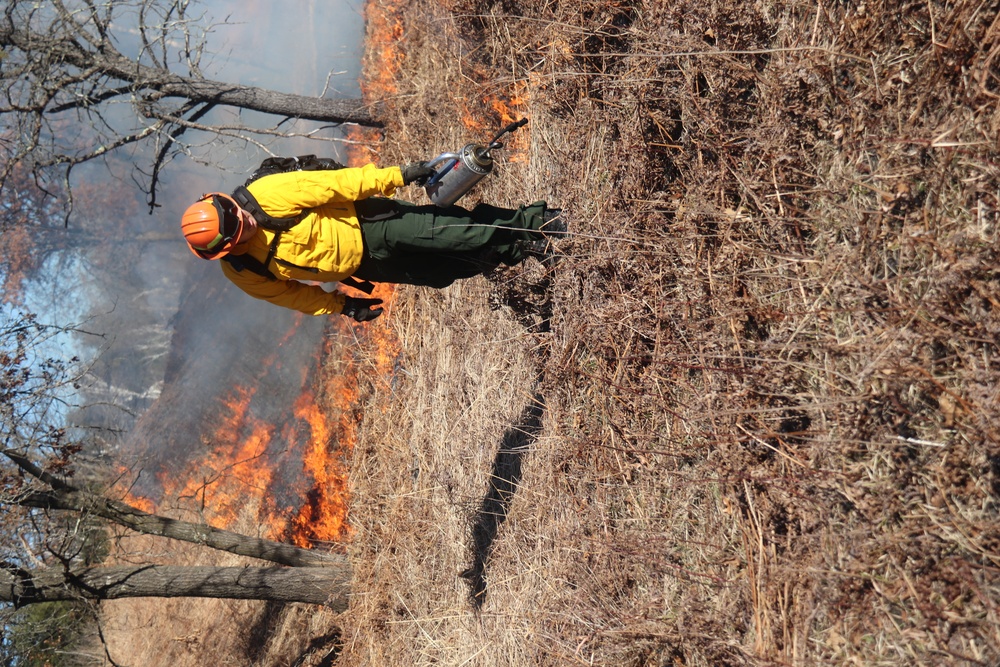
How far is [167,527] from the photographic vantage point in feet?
25.9

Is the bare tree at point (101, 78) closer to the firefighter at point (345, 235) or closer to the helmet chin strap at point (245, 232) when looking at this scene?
the firefighter at point (345, 235)

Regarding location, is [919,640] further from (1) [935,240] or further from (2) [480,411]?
(2) [480,411]

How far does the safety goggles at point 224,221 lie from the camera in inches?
160

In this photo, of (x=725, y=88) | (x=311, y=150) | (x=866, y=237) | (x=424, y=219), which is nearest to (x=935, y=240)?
(x=866, y=237)

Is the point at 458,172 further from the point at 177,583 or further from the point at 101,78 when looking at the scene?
the point at 101,78

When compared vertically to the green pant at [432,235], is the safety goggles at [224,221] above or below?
above

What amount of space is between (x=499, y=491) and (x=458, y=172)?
8.68ft

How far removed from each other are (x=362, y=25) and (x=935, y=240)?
13115 mm

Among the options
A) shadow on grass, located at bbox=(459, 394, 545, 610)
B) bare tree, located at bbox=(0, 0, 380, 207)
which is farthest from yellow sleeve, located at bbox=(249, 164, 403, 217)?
bare tree, located at bbox=(0, 0, 380, 207)

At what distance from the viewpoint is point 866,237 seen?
319cm

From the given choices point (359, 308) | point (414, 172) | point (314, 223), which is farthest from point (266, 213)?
point (359, 308)

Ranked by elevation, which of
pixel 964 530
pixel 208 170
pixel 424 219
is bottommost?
pixel 208 170

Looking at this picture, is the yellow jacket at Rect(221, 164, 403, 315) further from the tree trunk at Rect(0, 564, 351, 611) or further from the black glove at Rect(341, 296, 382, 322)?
the tree trunk at Rect(0, 564, 351, 611)

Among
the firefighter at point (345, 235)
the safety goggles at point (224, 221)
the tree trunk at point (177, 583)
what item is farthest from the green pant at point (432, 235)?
the tree trunk at point (177, 583)
